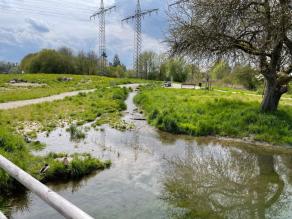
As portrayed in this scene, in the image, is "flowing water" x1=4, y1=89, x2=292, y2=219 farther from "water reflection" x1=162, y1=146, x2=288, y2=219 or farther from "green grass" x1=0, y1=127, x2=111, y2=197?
"green grass" x1=0, y1=127, x2=111, y2=197

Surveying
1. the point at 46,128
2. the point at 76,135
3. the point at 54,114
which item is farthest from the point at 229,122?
the point at 54,114

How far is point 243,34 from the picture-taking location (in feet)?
54.6

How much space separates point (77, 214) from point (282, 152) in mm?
12435

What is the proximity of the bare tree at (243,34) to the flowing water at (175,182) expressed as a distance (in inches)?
197

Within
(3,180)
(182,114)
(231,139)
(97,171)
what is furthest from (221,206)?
(182,114)

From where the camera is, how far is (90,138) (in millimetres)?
14852

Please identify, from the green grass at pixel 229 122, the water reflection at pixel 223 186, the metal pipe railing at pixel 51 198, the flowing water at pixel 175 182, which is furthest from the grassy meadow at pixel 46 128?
the metal pipe railing at pixel 51 198

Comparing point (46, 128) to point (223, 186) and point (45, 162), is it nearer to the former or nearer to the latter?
point (45, 162)

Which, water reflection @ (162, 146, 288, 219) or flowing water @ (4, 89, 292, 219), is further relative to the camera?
water reflection @ (162, 146, 288, 219)

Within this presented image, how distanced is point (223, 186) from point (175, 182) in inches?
54.8

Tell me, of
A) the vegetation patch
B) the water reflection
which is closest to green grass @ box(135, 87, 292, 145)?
the water reflection

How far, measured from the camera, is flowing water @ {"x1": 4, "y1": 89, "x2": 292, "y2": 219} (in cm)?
→ 760

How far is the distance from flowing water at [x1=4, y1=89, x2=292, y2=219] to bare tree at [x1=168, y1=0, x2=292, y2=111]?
197 inches

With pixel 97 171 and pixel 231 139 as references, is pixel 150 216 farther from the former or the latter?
pixel 231 139
